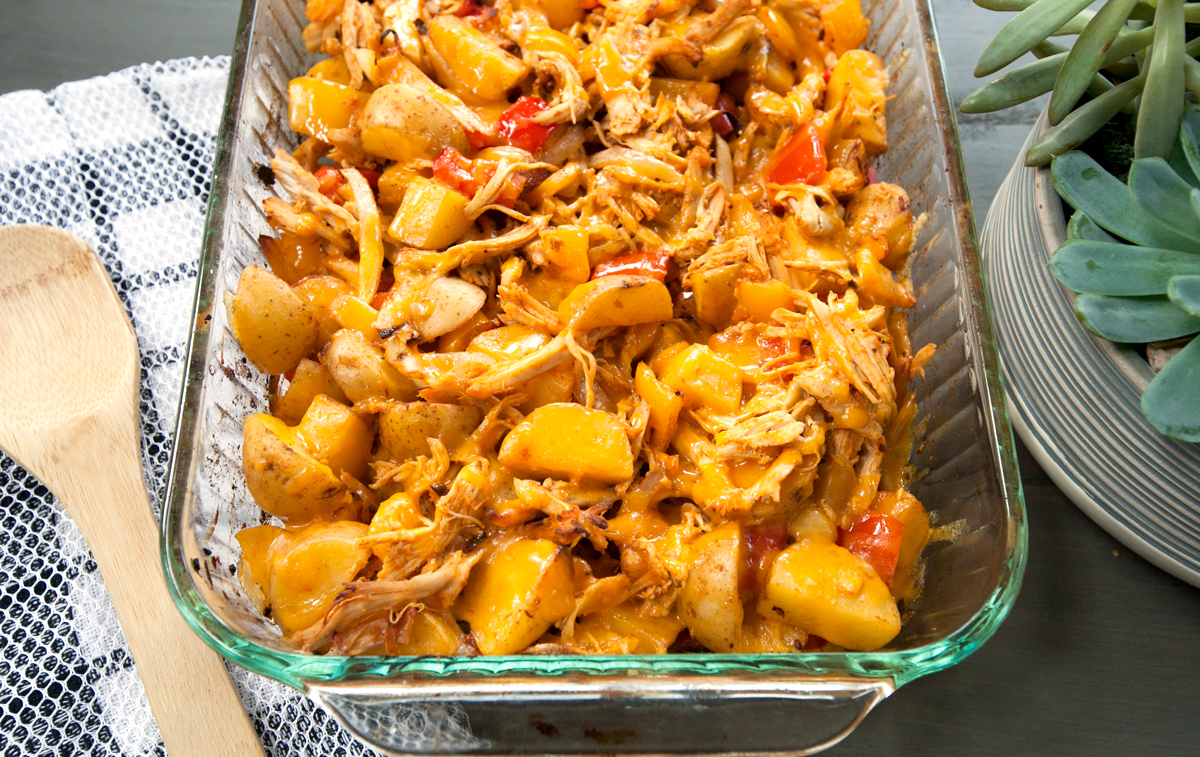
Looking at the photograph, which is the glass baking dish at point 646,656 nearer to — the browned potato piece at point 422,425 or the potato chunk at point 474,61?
the browned potato piece at point 422,425

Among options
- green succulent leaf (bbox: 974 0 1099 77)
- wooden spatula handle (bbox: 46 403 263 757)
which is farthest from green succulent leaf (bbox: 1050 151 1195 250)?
wooden spatula handle (bbox: 46 403 263 757)

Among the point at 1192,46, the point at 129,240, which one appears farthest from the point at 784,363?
the point at 129,240

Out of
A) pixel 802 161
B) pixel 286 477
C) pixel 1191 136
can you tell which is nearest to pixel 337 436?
pixel 286 477

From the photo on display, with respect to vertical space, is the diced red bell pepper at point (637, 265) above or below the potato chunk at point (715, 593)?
above

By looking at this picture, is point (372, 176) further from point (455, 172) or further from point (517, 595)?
point (517, 595)

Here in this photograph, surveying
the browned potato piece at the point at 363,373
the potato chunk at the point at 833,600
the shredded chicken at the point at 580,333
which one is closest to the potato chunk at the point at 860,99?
the shredded chicken at the point at 580,333

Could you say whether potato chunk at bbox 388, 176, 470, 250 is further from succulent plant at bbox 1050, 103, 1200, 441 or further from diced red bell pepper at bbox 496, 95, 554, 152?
succulent plant at bbox 1050, 103, 1200, 441
